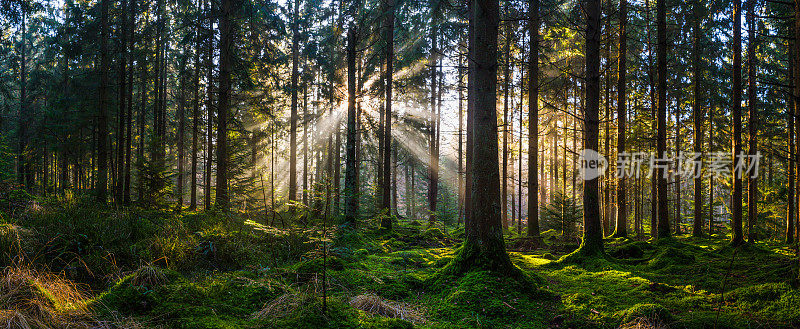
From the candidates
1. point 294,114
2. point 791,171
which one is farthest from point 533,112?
point 294,114

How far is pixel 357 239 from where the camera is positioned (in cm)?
967

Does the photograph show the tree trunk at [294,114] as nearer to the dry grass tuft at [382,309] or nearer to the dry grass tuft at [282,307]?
the dry grass tuft at [382,309]

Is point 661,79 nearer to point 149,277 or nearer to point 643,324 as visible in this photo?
point 643,324

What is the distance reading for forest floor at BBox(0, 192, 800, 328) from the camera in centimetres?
310

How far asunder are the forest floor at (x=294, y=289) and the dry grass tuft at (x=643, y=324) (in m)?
0.01

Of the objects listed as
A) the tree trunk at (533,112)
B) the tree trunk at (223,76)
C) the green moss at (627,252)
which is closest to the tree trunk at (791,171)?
the green moss at (627,252)

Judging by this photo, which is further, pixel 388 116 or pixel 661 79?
pixel 388 116

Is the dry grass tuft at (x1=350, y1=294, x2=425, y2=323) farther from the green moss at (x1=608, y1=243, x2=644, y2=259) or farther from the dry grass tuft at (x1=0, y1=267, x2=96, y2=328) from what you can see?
the green moss at (x1=608, y1=243, x2=644, y2=259)

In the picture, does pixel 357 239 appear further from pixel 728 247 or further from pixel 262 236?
pixel 728 247

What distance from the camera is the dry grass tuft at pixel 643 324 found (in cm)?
354

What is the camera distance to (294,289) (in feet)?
13.7

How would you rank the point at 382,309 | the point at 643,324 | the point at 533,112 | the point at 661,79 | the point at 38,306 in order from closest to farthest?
the point at 38,306
the point at 643,324
the point at 382,309
the point at 661,79
the point at 533,112

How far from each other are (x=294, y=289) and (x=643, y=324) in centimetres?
408

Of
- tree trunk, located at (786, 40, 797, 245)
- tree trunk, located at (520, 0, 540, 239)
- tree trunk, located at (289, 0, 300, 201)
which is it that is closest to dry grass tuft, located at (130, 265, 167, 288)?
tree trunk, located at (520, 0, 540, 239)
